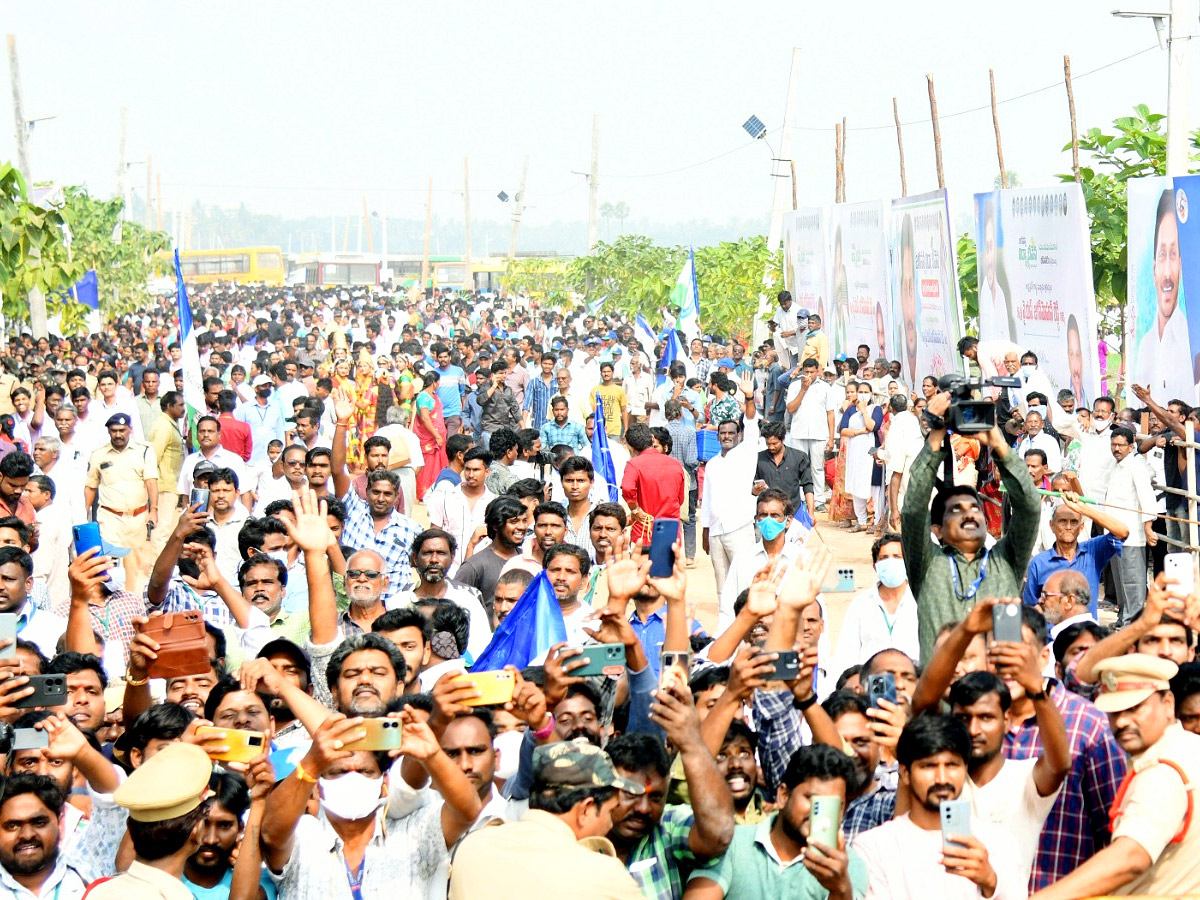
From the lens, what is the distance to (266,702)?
5.83 m

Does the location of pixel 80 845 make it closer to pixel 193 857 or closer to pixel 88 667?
pixel 193 857

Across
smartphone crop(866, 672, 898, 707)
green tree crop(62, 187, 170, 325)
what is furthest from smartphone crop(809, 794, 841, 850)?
green tree crop(62, 187, 170, 325)

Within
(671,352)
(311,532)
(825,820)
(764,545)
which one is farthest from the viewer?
(671,352)

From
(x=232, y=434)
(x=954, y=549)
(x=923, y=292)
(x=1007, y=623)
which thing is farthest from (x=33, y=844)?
(x=923, y=292)

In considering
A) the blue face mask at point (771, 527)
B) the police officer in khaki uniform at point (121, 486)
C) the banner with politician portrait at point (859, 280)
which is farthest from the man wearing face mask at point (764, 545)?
the banner with politician portrait at point (859, 280)

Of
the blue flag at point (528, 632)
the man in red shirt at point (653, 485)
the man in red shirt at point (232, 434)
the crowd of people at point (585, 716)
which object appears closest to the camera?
the crowd of people at point (585, 716)

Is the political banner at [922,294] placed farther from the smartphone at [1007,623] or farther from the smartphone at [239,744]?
the smartphone at [239,744]

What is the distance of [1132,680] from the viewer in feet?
14.7

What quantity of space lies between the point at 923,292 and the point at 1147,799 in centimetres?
1545

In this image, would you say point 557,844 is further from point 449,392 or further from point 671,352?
point 671,352

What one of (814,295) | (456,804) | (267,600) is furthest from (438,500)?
(814,295)

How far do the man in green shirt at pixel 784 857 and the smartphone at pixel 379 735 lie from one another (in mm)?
997

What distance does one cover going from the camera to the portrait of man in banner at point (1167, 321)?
42.7 feet

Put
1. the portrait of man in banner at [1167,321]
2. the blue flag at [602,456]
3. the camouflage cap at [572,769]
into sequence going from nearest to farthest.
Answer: the camouflage cap at [572,769], the blue flag at [602,456], the portrait of man in banner at [1167,321]
